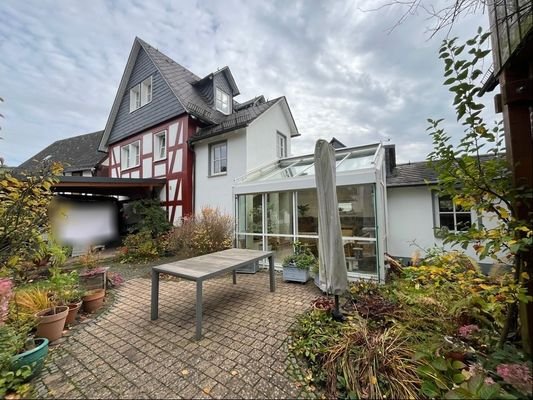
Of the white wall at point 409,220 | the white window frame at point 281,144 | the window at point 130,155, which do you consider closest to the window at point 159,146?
the window at point 130,155

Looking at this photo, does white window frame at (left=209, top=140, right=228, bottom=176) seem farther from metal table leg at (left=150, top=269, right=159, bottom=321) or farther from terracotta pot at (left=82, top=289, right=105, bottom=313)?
metal table leg at (left=150, top=269, right=159, bottom=321)

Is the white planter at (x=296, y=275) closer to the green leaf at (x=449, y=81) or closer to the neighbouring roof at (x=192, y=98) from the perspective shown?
the green leaf at (x=449, y=81)

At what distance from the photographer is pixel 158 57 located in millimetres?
10914

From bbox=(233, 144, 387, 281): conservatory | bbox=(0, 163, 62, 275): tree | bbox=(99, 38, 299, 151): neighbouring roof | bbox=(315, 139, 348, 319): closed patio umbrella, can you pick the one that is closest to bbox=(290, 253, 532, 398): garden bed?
bbox=(315, 139, 348, 319): closed patio umbrella

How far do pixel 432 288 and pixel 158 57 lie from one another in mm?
13963

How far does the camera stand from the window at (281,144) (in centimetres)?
1077

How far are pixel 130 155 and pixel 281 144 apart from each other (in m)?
8.34

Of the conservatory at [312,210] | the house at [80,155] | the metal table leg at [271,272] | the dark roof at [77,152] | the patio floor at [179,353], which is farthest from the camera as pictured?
the dark roof at [77,152]

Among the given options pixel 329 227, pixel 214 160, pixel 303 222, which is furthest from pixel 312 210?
pixel 214 160

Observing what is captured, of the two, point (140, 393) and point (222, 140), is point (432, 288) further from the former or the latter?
point (222, 140)

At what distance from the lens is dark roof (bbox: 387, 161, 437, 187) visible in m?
8.41

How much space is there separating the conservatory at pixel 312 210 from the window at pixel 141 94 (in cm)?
786

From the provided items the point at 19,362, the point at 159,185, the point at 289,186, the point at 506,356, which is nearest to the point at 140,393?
the point at 19,362

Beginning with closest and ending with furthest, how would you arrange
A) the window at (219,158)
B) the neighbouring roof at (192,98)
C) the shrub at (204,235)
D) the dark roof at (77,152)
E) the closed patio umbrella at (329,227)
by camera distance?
the closed patio umbrella at (329,227) < the shrub at (204,235) < the window at (219,158) < the neighbouring roof at (192,98) < the dark roof at (77,152)
